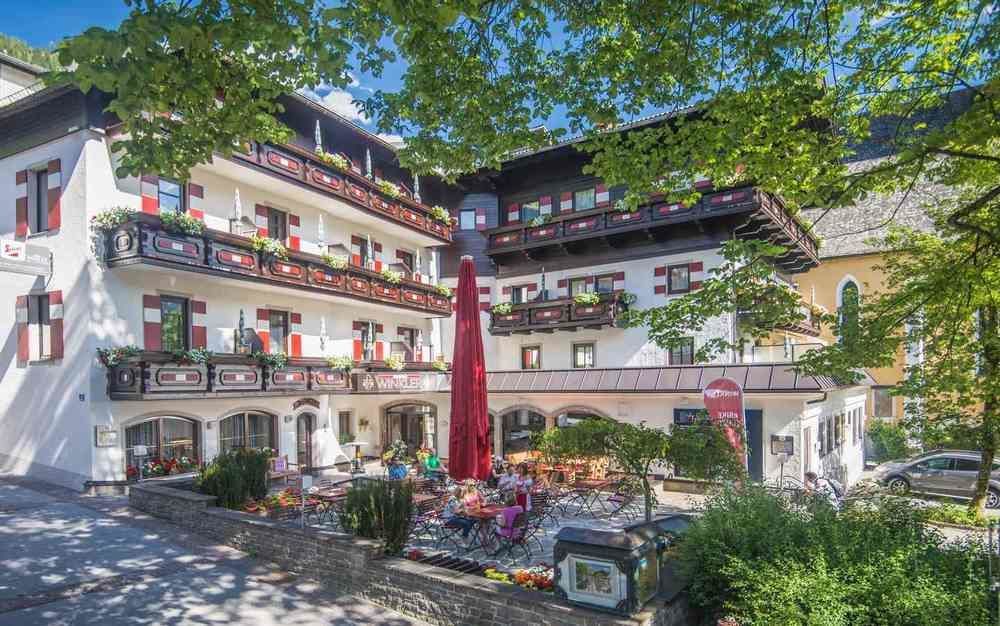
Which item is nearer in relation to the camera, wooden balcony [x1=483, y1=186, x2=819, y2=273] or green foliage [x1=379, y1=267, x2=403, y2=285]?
wooden balcony [x1=483, y1=186, x2=819, y2=273]

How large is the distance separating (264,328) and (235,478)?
8.23 m

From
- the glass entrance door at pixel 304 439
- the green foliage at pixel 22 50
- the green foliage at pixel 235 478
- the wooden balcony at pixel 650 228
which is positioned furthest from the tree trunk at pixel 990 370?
the green foliage at pixel 22 50

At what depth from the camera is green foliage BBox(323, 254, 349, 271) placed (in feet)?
65.2

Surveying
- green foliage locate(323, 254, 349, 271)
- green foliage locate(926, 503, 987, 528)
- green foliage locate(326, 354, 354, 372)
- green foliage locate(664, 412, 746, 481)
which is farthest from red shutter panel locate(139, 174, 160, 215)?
green foliage locate(926, 503, 987, 528)

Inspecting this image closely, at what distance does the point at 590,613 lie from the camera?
21.9 feet

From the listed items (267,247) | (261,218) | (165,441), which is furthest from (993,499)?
(261,218)

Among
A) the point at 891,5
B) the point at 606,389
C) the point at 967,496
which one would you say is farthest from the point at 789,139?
the point at 967,496

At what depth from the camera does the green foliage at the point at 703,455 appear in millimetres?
12078

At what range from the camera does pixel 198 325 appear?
1725 centimetres

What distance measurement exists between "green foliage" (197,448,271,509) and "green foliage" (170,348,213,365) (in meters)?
3.57

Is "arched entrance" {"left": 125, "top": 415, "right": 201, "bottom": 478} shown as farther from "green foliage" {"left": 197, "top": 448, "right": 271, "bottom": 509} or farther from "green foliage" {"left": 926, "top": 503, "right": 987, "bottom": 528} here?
"green foliage" {"left": 926, "top": 503, "right": 987, "bottom": 528}

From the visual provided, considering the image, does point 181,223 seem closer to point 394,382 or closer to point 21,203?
point 21,203

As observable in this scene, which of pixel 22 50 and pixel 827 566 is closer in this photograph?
pixel 827 566

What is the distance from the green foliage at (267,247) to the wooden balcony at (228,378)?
301cm
